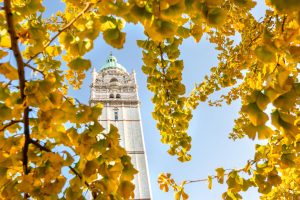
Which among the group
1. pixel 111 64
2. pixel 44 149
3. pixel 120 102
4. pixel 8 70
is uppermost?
pixel 111 64

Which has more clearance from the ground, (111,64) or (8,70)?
(111,64)

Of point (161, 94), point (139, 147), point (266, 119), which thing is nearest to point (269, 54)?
point (266, 119)

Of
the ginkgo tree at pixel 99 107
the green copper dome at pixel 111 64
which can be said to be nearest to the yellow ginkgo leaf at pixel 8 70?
the ginkgo tree at pixel 99 107

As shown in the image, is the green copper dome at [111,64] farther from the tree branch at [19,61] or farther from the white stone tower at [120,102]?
the tree branch at [19,61]

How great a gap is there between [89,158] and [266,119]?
Result: 0.54 m

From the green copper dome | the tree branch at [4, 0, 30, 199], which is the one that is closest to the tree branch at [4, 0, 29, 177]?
the tree branch at [4, 0, 30, 199]

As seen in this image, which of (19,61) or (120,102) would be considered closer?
(19,61)

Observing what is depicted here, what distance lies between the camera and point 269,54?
32.6 inches

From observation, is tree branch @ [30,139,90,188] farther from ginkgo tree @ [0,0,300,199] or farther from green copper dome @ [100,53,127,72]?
green copper dome @ [100,53,127,72]

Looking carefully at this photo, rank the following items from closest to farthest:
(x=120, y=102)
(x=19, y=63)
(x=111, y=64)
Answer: (x=19, y=63) < (x=120, y=102) < (x=111, y=64)

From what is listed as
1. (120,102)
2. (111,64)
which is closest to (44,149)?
(120,102)

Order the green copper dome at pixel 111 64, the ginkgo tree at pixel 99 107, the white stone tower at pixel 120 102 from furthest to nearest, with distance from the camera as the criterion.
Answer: the green copper dome at pixel 111 64 → the white stone tower at pixel 120 102 → the ginkgo tree at pixel 99 107

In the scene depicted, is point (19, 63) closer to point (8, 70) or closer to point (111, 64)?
point (8, 70)

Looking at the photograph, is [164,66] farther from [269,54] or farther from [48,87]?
[269,54]
